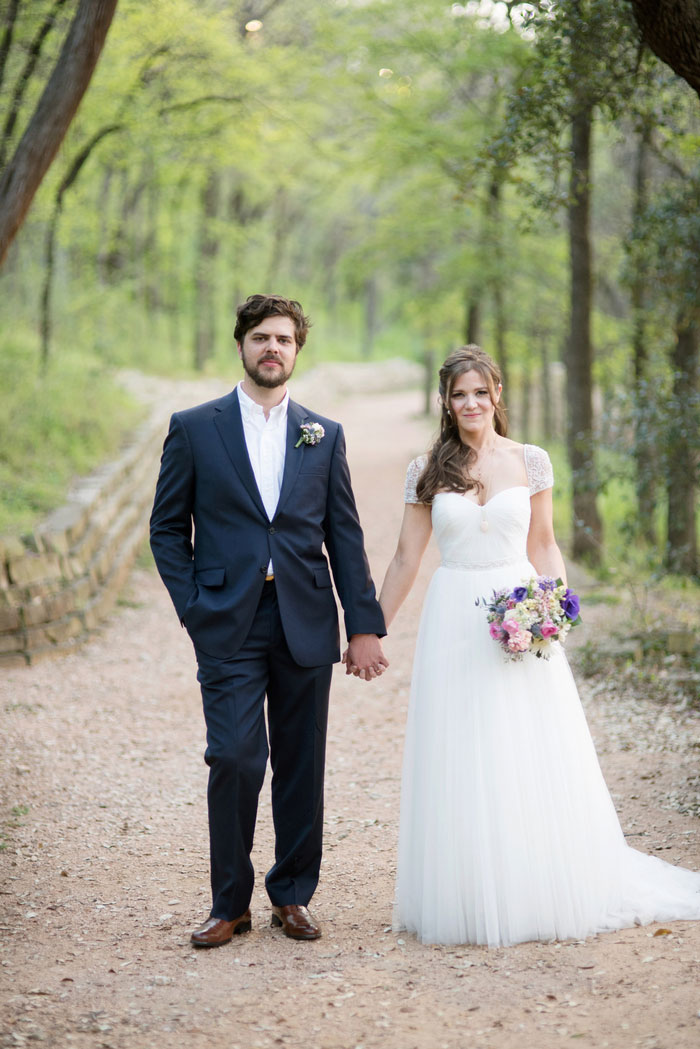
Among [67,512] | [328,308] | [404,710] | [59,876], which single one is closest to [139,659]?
[67,512]

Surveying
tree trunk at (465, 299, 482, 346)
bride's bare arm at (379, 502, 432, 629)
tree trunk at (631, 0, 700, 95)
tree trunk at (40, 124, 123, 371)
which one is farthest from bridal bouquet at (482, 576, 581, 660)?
tree trunk at (465, 299, 482, 346)

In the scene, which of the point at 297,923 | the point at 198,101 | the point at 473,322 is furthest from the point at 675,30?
the point at 473,322

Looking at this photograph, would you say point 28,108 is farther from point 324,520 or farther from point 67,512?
point 324,520

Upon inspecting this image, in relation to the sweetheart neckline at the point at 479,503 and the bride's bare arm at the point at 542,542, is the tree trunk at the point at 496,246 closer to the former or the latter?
the bride's bare arm at the point at 542,542

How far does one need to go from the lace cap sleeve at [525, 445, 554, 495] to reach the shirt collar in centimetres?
100

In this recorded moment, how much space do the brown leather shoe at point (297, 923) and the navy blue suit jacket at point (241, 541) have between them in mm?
975

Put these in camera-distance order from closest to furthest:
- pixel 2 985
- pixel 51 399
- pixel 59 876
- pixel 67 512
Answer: pixel 2 985 < pixel 59 876 < pixel 67 512 < pixel 51 399

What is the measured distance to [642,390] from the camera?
923 centimetres

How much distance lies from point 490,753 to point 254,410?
1.57 metres

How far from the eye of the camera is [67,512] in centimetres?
979

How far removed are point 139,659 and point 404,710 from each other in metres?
2.42

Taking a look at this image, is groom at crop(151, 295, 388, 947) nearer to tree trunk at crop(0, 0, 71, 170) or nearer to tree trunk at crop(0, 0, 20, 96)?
tree trunk at crop(0, 0, 20, 96)

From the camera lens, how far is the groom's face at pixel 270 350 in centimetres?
389

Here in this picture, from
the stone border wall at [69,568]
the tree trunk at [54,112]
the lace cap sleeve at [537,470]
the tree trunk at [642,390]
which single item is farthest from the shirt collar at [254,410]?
the tree trunk at [642,390]
